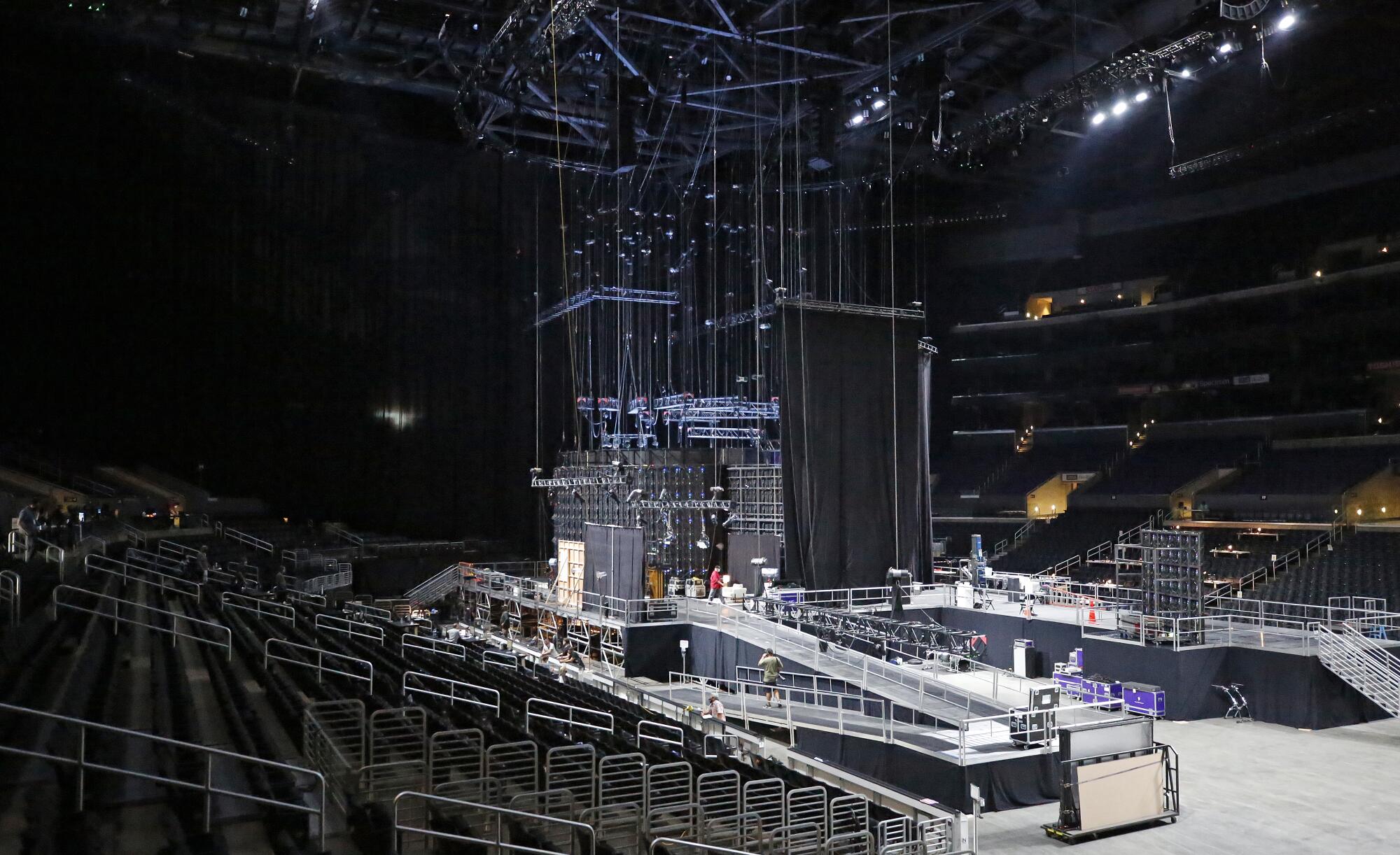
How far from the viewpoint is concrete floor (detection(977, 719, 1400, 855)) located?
397 inches

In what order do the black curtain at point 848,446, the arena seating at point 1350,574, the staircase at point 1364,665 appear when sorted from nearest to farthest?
the staircase at point 1364,665, the arena seating at point 1350,574, the black curtain at point 848,446

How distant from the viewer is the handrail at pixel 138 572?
14.8 metres

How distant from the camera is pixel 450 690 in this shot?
11.5 metres

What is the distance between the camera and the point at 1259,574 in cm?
2409

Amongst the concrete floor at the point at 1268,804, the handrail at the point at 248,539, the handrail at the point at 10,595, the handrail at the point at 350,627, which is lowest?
the concrete floor at the point at 1268,804

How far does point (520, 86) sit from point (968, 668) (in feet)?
51.7

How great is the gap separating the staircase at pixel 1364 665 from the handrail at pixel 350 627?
573 inches

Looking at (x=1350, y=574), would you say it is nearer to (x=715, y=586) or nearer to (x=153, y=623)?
(x=715, y=586)

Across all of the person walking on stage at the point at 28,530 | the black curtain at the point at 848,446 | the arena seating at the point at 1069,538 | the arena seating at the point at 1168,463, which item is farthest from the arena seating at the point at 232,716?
the arena seating at the point at 1168,463

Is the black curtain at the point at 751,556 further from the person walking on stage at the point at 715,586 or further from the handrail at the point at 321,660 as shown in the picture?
the handrail at the point at 321,660

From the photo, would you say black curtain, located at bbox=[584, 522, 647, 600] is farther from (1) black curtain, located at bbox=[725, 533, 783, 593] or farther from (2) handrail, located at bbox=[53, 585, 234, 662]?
(2) handrail, located at bbox=[53, 585, 234, 662]

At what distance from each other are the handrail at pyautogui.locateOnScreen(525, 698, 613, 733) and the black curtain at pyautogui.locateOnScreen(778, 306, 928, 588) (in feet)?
31.0

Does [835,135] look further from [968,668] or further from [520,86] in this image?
[968,668]

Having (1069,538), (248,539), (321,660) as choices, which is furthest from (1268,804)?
(248,539)
